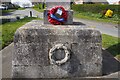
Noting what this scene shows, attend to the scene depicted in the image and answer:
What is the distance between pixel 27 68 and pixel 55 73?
0.63m

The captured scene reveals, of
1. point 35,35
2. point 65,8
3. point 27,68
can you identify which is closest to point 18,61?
point 27,68

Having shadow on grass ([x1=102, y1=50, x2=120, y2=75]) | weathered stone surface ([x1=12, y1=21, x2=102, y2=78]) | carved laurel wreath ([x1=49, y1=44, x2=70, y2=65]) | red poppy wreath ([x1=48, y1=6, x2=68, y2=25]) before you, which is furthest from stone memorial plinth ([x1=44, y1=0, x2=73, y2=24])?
shadow on grass ([x1=102, y1=50, x2=120, y2=75])

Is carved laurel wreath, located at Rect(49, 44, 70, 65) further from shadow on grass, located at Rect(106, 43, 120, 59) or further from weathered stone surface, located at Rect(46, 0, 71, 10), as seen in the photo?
shadow on grass, located at Rect(106, 43, 120, 59)

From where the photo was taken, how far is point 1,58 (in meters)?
7.69

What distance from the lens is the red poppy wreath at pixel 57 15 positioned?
22.1 ft

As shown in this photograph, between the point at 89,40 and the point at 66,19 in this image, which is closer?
the point at 89,40

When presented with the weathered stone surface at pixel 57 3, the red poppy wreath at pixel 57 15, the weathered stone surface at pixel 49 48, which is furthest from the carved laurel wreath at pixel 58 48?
the weathered stone surface at pixel 57 3

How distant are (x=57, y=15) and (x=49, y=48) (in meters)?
1.06

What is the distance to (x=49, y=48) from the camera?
606 cm

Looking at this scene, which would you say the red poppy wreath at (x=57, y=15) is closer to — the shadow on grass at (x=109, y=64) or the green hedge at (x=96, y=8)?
the shadow on grass at (x=109, y=64)

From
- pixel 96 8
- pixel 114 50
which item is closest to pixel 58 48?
pixel 114 50

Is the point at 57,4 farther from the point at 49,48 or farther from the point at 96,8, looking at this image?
the point at 96,8

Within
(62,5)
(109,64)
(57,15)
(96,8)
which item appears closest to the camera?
(57,15)

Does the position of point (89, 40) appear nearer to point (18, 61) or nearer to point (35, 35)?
point (35, 35)
